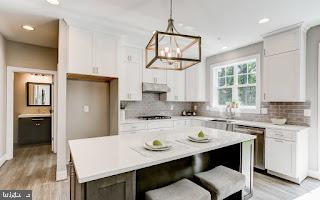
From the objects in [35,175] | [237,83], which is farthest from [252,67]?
[35,175]

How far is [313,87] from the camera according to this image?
302cm

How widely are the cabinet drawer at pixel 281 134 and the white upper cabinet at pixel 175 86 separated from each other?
2288 millimetres

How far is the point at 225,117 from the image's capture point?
444 centimetres

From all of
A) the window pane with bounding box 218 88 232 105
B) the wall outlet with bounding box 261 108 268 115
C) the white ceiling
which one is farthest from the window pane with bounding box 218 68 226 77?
the wall outlet with bounding box 261 108 268 115

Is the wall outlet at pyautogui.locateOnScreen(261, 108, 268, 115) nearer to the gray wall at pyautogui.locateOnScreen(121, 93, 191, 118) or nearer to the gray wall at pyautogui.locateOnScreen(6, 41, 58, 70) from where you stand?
the gray wall at pyautogui.locateOnScreen(121, 93, 191, 118)

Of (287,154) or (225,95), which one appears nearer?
(287,154)

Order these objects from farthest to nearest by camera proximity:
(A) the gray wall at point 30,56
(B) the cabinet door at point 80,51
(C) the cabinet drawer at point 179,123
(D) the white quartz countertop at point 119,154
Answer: (C) the cabinet drawer at point 179,123 → (A) the gray wall at point 30,56 → (B) the cabinet door at point 80,51 → (D) the white quartz countertop at point 119,154

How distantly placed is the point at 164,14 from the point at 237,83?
265 centimetres

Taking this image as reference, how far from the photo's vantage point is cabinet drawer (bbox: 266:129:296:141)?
2793 millimetres

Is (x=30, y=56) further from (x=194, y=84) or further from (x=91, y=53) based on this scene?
(x=194, y=84)

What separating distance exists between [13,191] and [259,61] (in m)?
5.01

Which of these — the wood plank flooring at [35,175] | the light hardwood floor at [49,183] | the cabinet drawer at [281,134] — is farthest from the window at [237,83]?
the wood plank flooring at [35,175]

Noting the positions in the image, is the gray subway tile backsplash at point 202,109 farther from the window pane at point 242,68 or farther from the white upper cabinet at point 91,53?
the white upper cabinet at point 91,53

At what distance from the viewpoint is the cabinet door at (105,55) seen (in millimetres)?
3158
